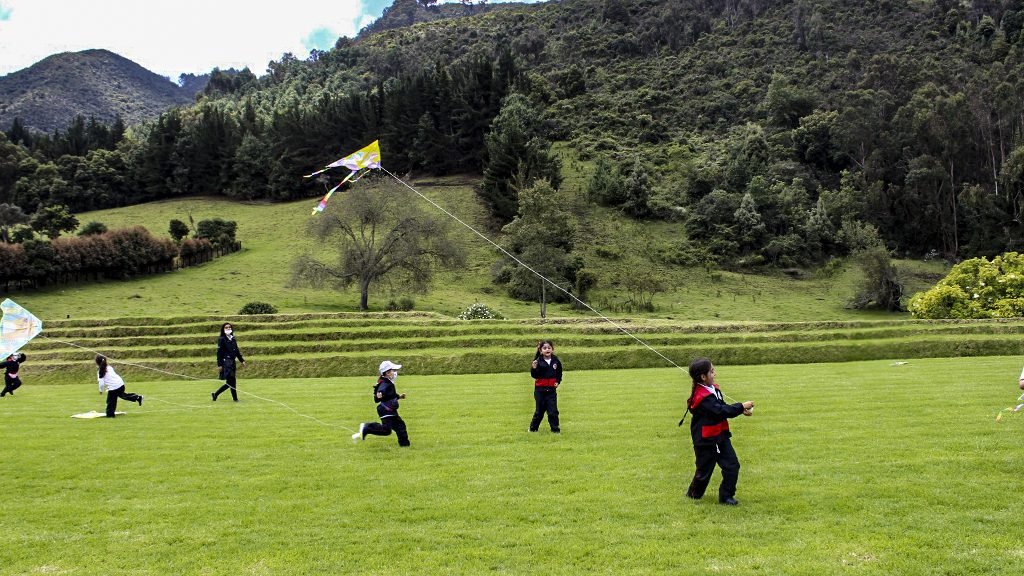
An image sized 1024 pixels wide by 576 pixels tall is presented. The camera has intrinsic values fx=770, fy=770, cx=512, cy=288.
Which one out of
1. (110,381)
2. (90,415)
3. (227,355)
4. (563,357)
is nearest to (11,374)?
(90,415)

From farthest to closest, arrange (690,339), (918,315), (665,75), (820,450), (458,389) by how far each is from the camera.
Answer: (665,75)
(918,315)
(690,339)
(458,389)
(820,450)

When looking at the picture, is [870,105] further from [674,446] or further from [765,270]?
[674,446]

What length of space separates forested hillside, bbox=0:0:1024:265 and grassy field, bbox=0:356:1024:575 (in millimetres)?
57108

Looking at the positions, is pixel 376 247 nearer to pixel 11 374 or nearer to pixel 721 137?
pixel 11 374

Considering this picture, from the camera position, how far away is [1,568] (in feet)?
26.0

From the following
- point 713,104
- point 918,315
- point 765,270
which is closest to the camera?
point 918,315

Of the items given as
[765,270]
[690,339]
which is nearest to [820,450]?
[690,339]

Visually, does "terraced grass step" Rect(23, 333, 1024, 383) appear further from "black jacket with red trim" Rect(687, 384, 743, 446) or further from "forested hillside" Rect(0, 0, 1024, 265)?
"forested hillside" Rect(0, 0, 1024, 265)

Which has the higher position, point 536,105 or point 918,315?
point 536,105

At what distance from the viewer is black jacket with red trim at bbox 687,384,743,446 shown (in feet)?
30.9

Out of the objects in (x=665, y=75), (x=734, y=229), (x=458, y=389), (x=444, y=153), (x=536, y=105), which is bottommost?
(x=458, y=389)

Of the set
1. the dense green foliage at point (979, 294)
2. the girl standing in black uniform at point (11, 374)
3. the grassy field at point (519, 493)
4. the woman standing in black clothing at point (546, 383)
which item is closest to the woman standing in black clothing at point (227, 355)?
the grassy field at point (519, 493)

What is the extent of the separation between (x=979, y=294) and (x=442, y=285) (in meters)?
37.6

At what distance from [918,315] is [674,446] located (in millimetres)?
32871
